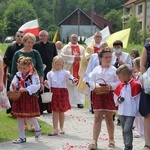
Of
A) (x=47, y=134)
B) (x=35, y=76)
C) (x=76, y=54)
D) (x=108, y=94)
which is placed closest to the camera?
(x=108, y=94)

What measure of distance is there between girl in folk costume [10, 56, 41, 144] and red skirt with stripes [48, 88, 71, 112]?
3.14 feet

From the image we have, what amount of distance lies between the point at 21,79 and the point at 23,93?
0.27 m

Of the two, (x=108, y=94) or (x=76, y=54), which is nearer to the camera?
(x=108, y=94)

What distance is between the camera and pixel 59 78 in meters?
9.06

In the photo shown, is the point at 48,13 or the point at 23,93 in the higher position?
the point at 48,13

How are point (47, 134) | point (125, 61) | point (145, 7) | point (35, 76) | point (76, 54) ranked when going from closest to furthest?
point (35, 76) → point (47, 134) → point (125, 61) → point (76, 54) → point (145, 7)

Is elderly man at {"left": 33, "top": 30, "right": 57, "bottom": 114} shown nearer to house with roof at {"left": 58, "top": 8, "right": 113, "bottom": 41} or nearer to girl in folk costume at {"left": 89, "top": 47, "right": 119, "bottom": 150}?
girl in folk costume at {"left": 89, "top": 47, "right": 119, "bottom": 150}

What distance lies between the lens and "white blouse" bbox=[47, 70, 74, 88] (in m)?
9.05

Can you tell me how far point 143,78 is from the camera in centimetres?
665

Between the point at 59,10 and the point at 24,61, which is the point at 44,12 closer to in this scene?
the point at 59,10

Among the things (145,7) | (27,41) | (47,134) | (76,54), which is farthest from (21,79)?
(145,7)

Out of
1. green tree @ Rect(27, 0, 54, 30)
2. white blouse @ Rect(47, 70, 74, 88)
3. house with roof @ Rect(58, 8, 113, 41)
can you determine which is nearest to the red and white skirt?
white blouse @ Rect(47, 70, 74, 88)

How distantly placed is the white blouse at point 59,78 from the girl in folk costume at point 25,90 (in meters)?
1.09

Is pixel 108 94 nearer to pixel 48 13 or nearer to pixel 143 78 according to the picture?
pixel 143 78
